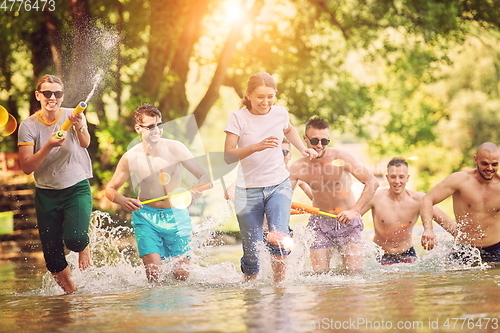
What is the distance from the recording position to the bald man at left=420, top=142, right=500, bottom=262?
7.19 m

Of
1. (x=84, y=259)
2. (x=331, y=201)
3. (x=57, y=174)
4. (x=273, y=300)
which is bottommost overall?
(x=273, y=300)

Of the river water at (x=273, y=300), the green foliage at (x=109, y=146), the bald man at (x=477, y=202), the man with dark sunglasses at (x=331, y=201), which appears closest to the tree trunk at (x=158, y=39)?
the green foliage at (x=109, y=146)

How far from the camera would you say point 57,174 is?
20.7 ft

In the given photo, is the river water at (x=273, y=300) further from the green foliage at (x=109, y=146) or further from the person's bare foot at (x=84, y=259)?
the green foliage at (x=109, y=146)

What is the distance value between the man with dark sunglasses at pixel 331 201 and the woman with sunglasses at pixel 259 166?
1.03 meters

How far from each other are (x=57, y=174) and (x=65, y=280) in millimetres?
967

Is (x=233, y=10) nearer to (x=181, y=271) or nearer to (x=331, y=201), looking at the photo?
(x=331, y=201)

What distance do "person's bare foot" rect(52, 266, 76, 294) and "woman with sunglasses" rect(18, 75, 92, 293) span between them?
0.05 meters

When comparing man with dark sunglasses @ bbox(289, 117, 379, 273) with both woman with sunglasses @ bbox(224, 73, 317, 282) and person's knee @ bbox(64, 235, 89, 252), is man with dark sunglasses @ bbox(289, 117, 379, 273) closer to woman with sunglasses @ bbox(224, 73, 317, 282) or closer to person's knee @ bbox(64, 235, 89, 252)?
woman with sunglasses @ bbox(224, 73, 317, 282)

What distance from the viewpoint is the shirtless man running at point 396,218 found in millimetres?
8031

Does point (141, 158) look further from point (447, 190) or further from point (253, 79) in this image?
point (447, 190)

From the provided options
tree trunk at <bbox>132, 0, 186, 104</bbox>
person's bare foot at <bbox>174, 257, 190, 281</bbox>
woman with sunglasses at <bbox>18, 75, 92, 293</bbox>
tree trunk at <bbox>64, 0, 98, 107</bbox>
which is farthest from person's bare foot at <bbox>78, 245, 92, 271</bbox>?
tree trunk at <bbox>132, 0, 186, 104</bbox>

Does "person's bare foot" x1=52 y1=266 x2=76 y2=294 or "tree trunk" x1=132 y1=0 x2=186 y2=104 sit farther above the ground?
"tree trunk" x1=132 y1=0 x2=186 y2=104

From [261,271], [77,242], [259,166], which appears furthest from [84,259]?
[259,166]
